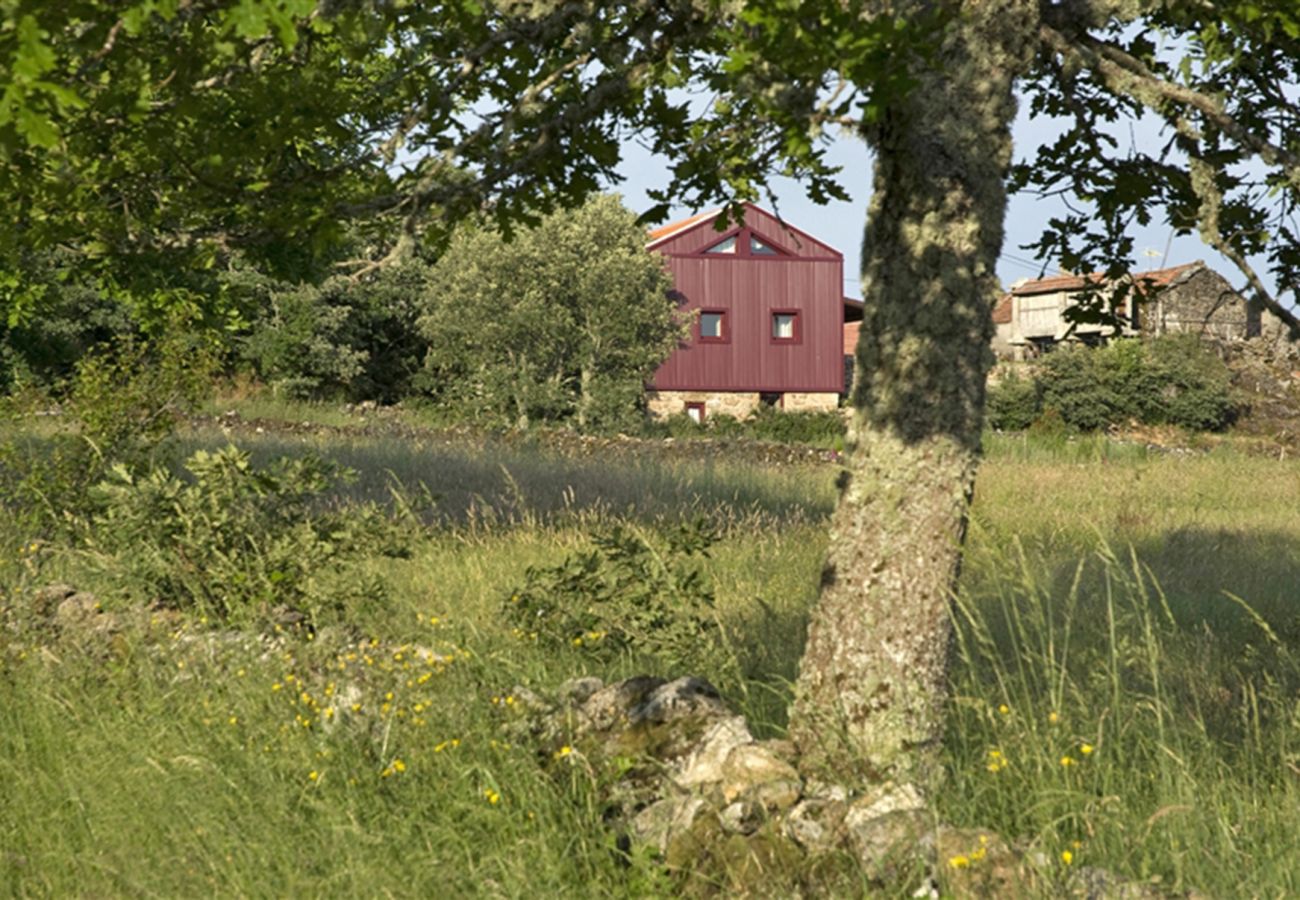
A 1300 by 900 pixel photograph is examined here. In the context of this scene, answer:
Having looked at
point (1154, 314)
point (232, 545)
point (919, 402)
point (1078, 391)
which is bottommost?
point (232, 545)

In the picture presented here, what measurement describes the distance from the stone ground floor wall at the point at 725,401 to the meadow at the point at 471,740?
3270 centimetres

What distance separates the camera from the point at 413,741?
4.93 meters

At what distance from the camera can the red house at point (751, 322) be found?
141 ft

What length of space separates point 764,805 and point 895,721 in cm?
82

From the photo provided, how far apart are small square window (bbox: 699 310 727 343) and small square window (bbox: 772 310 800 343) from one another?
6.19ft

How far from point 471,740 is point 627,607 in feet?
7.04

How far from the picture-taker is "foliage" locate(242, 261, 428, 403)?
115ft

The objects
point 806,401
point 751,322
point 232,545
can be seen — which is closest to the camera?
point 232,545

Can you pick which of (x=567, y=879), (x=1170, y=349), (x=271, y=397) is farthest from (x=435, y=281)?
(x=567, y=879)

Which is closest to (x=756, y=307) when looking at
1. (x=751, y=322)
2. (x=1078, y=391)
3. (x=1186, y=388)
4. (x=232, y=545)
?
(x=751, y=322)

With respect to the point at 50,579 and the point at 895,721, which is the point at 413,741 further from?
the point at 50,579

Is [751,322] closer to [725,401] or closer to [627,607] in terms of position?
[725,401]

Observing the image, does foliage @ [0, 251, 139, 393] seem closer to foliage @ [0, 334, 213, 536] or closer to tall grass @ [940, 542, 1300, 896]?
foliage @ [0, 334, 213, 536]

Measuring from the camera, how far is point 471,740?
4.93 m
